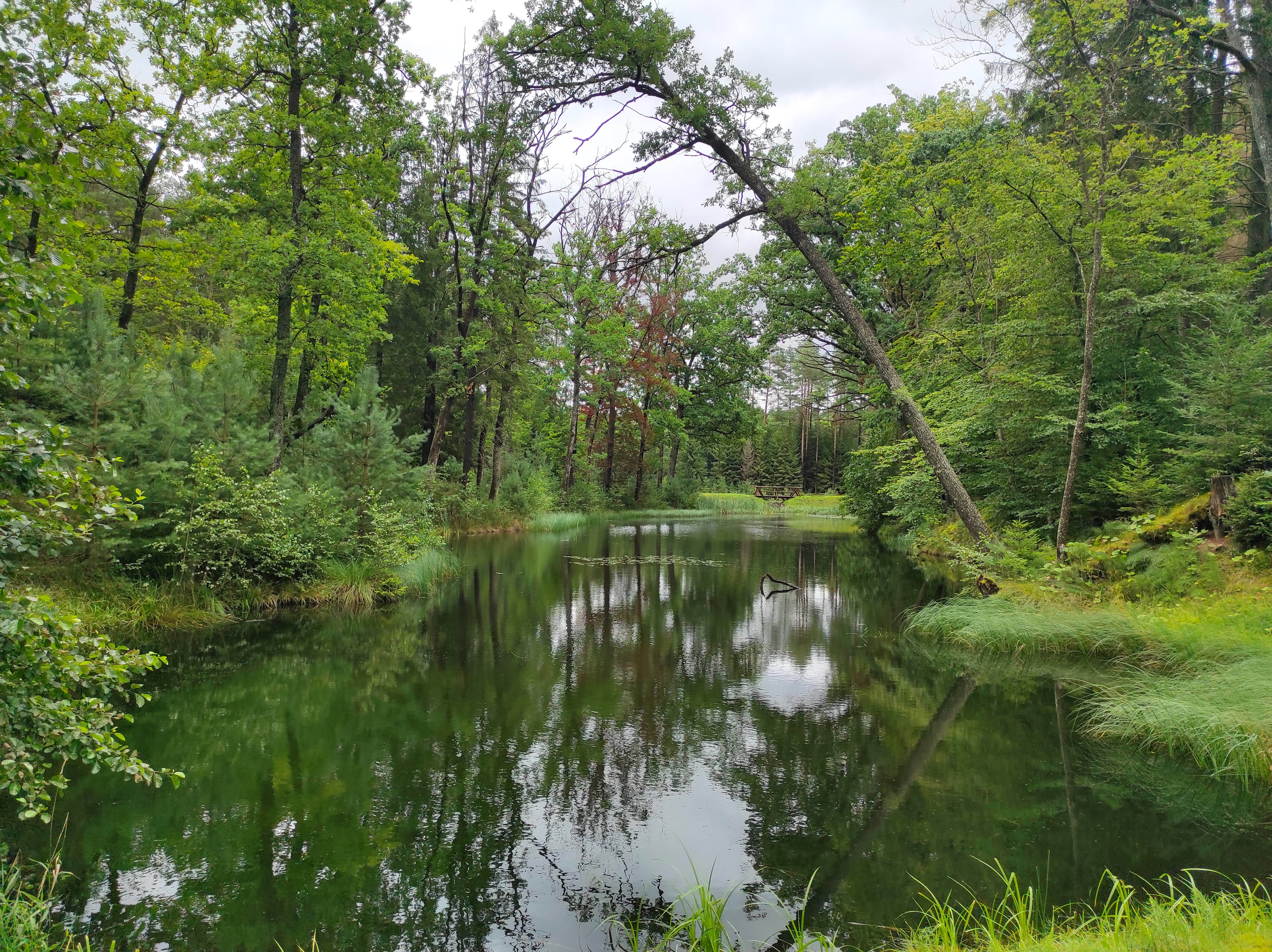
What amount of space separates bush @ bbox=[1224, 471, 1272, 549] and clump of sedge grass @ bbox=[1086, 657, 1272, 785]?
2.73m

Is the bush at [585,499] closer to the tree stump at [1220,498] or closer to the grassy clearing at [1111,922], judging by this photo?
the tree stump at [1220,498]

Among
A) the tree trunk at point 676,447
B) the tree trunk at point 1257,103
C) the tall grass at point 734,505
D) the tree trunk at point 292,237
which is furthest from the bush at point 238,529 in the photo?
the tall grass at point 734,505

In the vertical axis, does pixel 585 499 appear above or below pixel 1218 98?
below

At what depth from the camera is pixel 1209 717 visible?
512 cm

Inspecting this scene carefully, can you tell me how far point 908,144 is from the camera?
57.6ft

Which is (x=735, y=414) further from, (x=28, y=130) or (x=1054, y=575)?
(x=28, y=130)

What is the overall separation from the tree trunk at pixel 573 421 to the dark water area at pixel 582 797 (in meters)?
21.4

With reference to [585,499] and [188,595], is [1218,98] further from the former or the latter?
[585,499]

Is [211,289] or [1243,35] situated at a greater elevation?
[1243,35]

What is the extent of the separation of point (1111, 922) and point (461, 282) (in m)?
19.3

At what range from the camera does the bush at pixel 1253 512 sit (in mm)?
7609

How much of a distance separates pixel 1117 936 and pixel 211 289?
27.3 meters

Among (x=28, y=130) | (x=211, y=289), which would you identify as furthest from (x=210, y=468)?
(x=211, y=289)

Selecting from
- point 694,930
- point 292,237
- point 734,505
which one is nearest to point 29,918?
point 694,930
